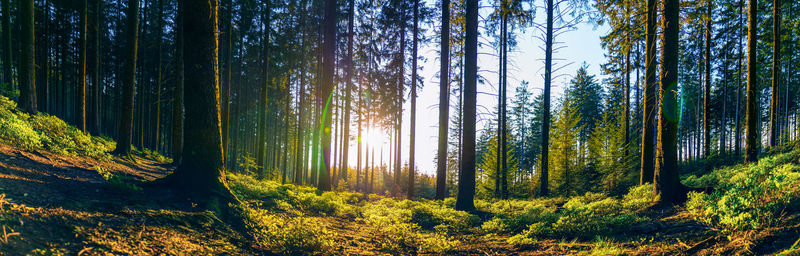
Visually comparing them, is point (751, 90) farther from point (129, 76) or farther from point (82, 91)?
point (82, 91)

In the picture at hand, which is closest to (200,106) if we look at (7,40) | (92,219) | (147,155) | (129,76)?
(92,219)

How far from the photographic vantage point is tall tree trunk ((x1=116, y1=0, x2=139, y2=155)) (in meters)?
10.8

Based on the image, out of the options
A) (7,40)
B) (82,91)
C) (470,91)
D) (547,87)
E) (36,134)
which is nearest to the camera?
(36,134)

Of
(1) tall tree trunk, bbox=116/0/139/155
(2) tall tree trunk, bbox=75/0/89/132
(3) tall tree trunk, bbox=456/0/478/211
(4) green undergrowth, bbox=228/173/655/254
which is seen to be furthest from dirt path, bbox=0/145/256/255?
(2) tall tree trunk, bbox=75/0/89/132

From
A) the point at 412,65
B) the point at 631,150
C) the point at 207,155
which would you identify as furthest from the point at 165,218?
the point at 631,150

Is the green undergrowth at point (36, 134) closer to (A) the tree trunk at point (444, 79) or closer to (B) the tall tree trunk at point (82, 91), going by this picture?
(B) the tall tree trunk at point (82, 91)

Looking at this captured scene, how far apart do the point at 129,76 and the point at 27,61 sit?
2.71 m

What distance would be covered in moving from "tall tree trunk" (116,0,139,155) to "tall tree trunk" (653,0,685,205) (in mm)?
16160

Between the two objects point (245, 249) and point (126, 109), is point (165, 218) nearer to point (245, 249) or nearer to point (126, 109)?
point (245, 249)

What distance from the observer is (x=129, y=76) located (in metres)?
11.2

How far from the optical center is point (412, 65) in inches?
647

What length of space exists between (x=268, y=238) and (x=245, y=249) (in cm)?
50

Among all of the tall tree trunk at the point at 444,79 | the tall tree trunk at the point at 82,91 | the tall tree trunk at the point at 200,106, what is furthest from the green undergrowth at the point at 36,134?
the tall tree trunk at the point at 444,79

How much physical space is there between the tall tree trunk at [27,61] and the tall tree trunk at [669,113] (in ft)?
61.3
